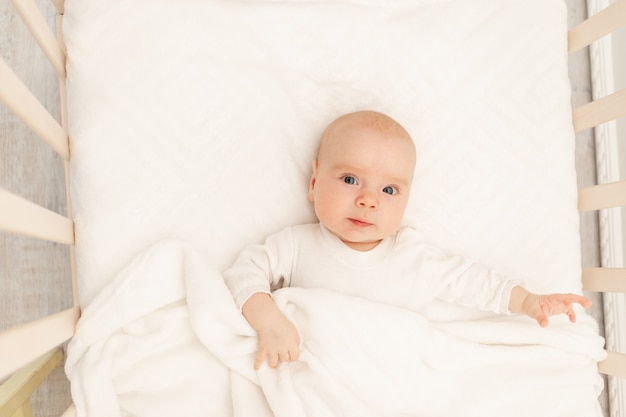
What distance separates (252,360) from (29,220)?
379 millimetres

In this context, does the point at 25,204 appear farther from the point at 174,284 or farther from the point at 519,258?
the point at 519,258

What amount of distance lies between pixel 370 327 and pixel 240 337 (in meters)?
0.20

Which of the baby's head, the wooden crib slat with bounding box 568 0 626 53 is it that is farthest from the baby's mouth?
the wooden crib slat with bounding box 568 0 626 53

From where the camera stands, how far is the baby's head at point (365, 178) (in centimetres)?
102

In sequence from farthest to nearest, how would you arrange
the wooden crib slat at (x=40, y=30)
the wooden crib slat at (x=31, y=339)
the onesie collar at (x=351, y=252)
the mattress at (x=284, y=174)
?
the onesie collar at (x=351, y=252) < the mattress at (x=284, y=174) < the wooden crib slat at (x=40, y=30) < the wooden crib slat at (x=31, y=339)

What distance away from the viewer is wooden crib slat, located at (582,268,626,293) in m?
1.04

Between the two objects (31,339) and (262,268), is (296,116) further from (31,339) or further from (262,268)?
(31,339)

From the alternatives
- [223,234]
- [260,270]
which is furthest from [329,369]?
[223,234]

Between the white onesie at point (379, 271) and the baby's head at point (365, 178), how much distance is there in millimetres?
46

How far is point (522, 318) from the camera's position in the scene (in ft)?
3.58

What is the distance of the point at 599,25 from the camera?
3.64ft

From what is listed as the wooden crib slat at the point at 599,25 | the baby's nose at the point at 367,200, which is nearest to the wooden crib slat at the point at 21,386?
the baby's nose at the point at 367,200

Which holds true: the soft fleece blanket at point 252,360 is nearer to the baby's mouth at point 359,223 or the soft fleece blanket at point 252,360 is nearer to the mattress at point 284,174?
the mattress at point 284,174

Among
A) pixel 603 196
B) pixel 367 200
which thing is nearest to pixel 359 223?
pixel 367 200
